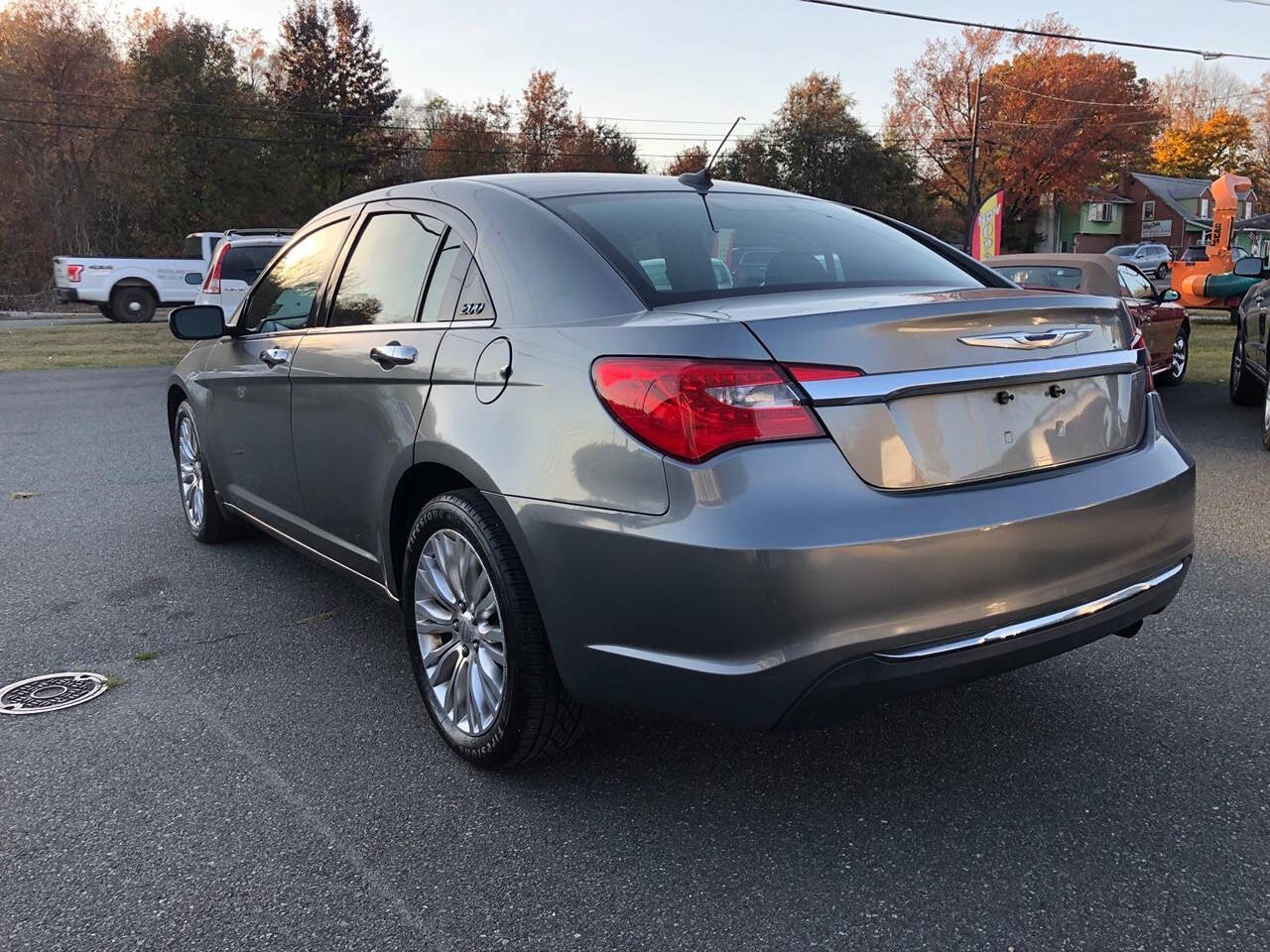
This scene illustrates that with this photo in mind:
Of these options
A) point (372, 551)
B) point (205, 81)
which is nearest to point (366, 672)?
point (372, 551)

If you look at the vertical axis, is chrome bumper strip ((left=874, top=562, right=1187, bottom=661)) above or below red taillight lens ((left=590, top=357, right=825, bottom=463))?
below

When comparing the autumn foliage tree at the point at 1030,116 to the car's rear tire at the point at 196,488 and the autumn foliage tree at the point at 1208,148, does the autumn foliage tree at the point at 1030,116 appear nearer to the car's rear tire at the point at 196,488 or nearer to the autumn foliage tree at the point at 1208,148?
the autumn foliage tree at the point at 1208,148

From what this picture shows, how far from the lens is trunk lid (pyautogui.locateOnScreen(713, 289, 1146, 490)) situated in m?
2.29

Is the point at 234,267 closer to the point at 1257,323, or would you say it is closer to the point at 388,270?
the point at 1257,323

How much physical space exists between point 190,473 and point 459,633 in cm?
312

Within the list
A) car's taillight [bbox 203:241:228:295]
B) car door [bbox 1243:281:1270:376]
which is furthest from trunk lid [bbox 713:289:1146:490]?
car's taillight [bbox 203:241:228:295]

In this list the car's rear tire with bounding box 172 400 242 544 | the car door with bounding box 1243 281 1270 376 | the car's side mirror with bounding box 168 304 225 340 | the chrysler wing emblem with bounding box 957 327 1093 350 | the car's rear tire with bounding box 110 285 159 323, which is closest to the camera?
the chrysler wing emblem with bounding box 957 327 1093 350

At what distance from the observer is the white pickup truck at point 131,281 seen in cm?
2355

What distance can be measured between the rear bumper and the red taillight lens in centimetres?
4

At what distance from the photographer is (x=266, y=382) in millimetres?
4055

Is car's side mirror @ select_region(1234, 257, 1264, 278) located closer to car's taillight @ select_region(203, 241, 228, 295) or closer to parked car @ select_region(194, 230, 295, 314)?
parked car @ select_region(194, 230, 295, 314)

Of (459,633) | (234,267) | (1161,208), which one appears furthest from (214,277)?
(1161,208)

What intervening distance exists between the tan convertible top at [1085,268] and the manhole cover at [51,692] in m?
8.16

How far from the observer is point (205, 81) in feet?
136
